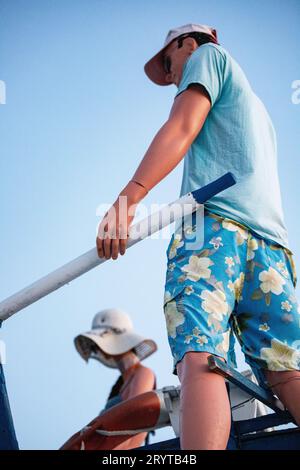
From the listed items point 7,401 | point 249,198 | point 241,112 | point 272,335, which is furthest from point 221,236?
point 7,401

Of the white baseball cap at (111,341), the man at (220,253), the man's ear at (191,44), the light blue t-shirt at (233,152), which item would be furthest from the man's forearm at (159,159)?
the white baseball cap at (111,341)

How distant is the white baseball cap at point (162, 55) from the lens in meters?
2.39

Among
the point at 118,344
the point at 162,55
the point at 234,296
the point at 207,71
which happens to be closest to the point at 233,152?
the point at 207,71

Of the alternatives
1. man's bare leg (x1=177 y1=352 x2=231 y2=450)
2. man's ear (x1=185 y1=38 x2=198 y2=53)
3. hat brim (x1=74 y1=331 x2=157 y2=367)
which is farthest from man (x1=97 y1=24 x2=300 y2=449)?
hat brim (x1=74 y1=331 x2=157 y2=367)

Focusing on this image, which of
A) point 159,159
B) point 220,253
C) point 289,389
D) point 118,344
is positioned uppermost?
point 159,159

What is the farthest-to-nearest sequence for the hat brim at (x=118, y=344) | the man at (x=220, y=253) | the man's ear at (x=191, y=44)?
the hat brim at (x=118, y=344) → the man's ear at (x=191, y=44) → the man at (x=220, y=253)

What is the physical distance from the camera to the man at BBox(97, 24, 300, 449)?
1.62 m

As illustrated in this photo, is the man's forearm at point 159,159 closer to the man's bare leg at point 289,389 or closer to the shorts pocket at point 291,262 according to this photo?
the shorts pocket at point 291,262

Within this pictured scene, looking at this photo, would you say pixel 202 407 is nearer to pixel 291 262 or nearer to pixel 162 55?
pixel 291 262

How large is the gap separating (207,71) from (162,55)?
591 mm

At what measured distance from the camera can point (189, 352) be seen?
1624mm

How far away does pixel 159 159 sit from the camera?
1.83 meters

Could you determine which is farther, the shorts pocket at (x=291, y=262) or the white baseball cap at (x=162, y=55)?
the white baseball cap at (x=162, y=55)
